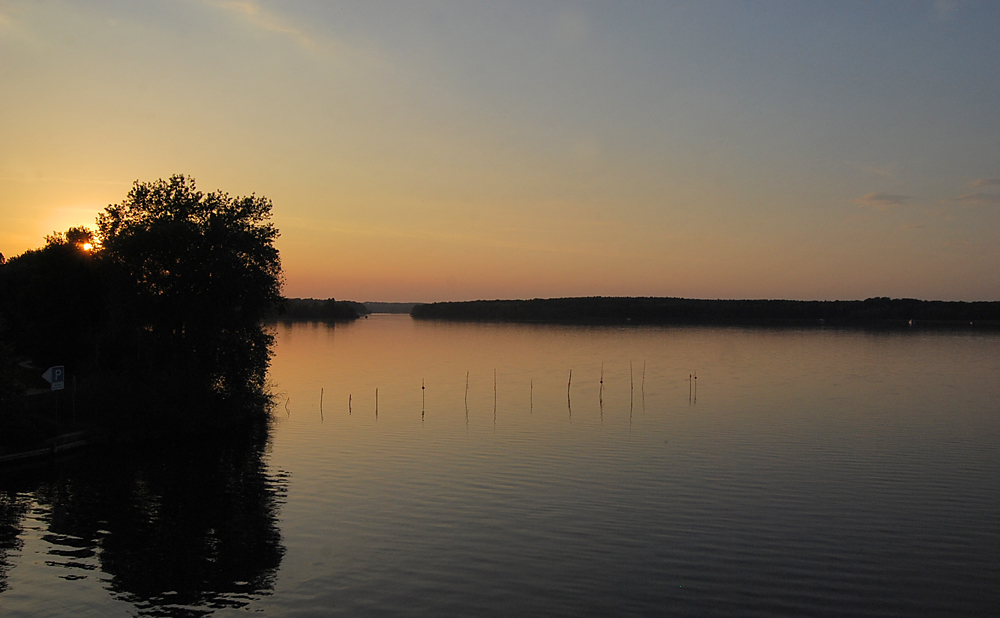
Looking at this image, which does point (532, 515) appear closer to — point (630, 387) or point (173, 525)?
point (173, 525)

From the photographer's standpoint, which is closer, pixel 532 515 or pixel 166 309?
pixel 532 515

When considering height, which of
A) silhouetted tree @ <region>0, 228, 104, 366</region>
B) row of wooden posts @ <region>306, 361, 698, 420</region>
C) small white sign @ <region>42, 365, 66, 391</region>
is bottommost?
row of wooden posts @ <region>306, 361, 698, 420</region>

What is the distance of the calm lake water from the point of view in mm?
15477

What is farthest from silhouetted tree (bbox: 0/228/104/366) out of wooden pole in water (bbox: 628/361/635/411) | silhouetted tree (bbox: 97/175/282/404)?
wooden pole in water (bbox: 628/361/635/411)

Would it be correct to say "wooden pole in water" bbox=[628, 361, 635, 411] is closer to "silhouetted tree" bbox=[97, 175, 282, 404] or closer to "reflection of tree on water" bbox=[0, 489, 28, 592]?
"silhouetted tree" bbox=[97, 175, 282, 404]

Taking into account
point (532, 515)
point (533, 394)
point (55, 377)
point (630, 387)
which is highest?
point (55, 377)

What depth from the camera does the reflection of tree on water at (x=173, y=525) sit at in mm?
16062

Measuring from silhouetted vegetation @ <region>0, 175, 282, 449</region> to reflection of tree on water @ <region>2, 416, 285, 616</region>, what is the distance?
451 centimetres

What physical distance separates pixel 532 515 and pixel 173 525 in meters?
10.5

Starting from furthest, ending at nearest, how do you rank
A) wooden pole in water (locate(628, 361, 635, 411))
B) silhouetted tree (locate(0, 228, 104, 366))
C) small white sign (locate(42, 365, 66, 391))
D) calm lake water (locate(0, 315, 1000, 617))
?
1. wooden pole in water (locate(628, 361, 635, 411))
2. silhouetted tree (locate(0, 228, 104, 366))
3. small white sign (locate(42, 365, 66, 391))
4. calm lake water (locate(0, 315, 1000, 617))

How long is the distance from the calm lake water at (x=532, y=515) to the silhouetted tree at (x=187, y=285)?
14.4ft

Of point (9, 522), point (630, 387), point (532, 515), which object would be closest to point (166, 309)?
point (9, 522)

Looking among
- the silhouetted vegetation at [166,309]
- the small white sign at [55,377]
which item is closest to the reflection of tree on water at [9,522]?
the small white sign at [55,377]

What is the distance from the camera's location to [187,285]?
123ft
